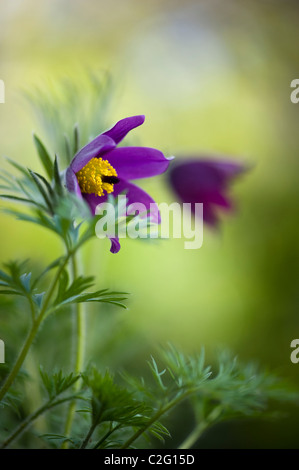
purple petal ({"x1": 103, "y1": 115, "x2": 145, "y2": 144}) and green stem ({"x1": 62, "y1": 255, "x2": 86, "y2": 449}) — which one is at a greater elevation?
purple petal ({"x1": 103, "y1": 115, "x2": 145, "y2": 144})

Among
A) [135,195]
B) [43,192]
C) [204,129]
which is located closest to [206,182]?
[135,195]

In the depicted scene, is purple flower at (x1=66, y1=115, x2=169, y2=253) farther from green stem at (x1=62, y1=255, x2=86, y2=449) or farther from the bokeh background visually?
the bokeh background

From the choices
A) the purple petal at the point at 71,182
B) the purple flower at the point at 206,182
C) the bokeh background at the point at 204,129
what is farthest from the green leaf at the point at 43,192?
the bokeh background at the point at 204,129

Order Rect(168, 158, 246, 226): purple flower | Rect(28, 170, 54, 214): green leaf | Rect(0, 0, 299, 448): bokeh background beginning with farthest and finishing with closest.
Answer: Rect(0, 0, 299, 448): bokeh background, Rect(168, 158, 246, 226): purple flower, Rect(28, 170, 54, 214): green leaf

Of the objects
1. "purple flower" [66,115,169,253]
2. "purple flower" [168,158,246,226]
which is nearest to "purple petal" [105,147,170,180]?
"purple flower" [66,115,169,253]

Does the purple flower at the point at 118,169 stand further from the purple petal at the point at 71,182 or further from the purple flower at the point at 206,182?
the purple flower at the point at 206,182

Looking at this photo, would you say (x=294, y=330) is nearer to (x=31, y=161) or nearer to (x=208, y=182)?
(x=208, y=182)

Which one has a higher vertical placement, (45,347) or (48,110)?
(48,110)

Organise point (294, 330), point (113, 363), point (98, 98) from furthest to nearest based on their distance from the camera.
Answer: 1. point (294, 330)
2. point (113, 363)
3. point (98, 98)

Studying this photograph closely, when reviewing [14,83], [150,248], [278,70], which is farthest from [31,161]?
[278,70]
